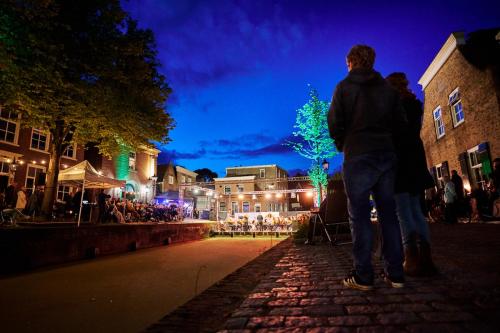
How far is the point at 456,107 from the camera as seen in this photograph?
41.3ft

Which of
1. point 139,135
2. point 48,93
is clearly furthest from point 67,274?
point 139,135

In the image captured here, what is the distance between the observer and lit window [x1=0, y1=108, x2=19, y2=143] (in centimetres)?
1555


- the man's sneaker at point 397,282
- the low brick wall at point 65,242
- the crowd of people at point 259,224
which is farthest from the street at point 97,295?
the crowd of people at point 259,224

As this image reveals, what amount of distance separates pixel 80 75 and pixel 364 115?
11.1m

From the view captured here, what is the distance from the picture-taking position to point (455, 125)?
12.6m

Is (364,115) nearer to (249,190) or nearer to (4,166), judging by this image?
(4,166)

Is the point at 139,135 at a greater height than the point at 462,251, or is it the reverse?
the point at 139,135

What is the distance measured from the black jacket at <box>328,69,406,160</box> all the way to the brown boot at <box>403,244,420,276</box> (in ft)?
3.14

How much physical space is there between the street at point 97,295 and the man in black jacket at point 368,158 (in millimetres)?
→ 1822

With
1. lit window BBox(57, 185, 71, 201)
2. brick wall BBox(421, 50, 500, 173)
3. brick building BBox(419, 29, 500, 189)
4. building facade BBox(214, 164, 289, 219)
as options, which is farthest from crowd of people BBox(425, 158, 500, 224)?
building facade BBox(214, 164, 289, 219)

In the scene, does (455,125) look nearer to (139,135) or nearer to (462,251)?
(462,251)

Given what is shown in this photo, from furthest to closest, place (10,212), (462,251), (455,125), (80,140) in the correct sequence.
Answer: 1. (455,125)
2. (80,140)
3. (10,212)
4. (462,251)

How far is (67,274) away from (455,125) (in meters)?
14.8

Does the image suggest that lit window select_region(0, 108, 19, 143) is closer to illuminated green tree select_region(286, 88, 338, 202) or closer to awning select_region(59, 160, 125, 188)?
awning select_region(59, 160, 125, 188)
